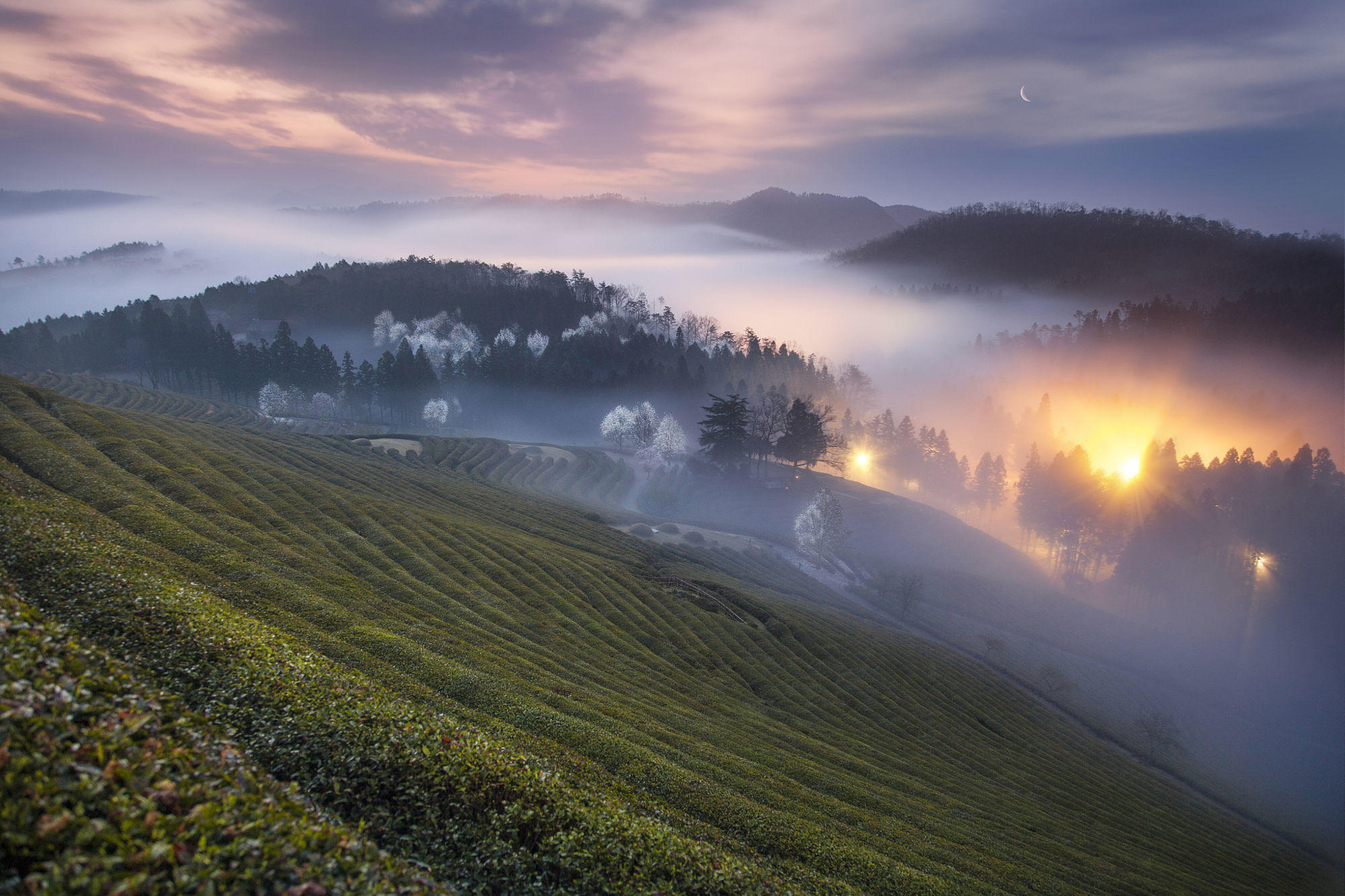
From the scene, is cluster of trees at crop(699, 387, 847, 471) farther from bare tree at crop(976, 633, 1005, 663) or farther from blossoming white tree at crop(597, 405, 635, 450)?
bare tree at crop(976, 633, 1005, 663)

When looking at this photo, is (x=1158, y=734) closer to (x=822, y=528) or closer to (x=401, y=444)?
(x=822, y=528)

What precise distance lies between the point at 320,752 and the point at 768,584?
272ft

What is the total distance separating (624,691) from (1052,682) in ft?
269

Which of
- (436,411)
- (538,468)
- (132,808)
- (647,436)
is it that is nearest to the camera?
(132,808)

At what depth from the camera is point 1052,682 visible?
84.1 m

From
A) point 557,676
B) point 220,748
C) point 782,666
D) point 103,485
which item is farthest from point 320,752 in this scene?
point 782,666

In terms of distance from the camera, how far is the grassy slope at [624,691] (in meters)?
18.8

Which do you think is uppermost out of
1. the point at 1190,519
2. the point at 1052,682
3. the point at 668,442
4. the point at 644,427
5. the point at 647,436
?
the point at 644,427

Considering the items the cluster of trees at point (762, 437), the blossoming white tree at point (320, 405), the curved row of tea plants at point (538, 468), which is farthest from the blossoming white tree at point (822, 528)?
the blossoming white tree at point (320, 405)

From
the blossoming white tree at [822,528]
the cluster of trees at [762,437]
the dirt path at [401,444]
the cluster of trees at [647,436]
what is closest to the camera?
the dirt path at [401,444]

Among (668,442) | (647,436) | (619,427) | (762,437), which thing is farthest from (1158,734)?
(619,427)

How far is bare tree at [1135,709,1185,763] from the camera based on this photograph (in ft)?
246

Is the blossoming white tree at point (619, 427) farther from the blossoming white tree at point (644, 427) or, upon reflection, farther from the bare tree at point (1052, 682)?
the bare tree at point (1052, 682)

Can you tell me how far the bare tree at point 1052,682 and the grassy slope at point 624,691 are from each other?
13.6m
